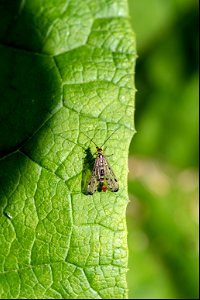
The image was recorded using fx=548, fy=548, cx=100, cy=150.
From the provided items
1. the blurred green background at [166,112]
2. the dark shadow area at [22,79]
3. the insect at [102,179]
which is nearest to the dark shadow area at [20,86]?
the dark shadow area at [22,79]

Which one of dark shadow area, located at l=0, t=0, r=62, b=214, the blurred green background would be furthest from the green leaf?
the blurred green background

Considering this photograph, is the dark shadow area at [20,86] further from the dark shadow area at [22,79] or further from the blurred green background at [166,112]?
the blurred green background at [166,112]

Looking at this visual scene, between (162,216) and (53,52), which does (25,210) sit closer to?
(53,52)

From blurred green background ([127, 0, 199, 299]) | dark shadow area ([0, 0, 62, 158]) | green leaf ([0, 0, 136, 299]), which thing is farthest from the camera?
blurred green background ([127, 0, 199, 299])

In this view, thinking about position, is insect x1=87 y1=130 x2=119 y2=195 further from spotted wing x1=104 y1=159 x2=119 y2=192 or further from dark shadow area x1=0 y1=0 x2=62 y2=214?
dark shadow area x1=0 y1=0 x2=62 y2=214

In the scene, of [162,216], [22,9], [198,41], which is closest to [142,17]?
[198,41]
